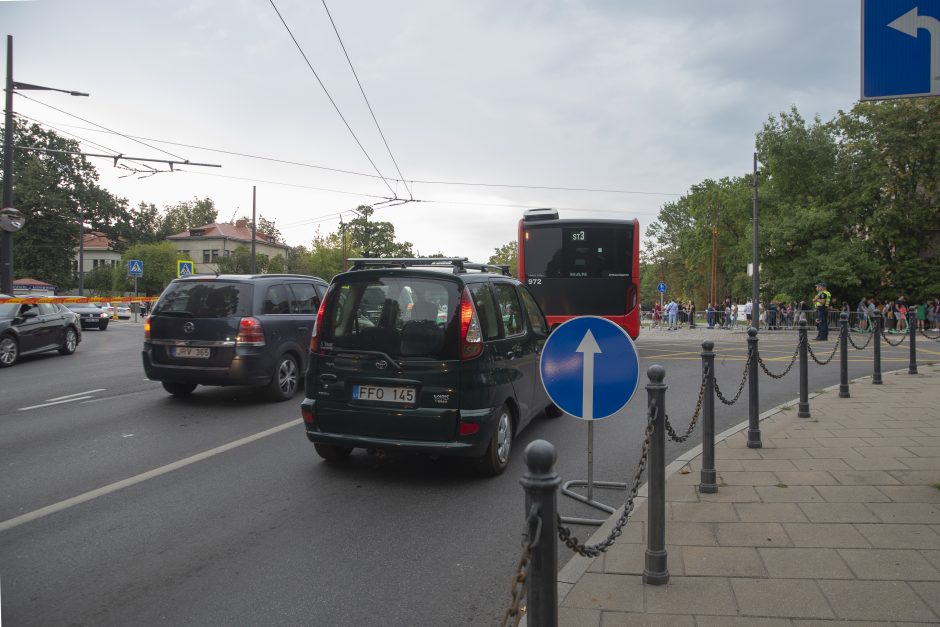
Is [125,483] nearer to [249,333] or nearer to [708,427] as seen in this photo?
[249,333]

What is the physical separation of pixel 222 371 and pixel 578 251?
9128mm

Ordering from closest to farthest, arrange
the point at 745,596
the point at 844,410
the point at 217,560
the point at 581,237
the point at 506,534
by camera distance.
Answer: the point at 745,596, the point at 217,560, the point at 506,534, the point at 844,410, the point at 581,237

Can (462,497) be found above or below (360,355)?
A: below

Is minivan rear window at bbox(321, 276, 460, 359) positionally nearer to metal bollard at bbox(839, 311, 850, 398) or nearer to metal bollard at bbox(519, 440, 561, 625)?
metal bollard at bbox(519, 440, 561, 625)

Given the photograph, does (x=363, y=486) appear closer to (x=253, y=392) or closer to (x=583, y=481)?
(x=583, y=481)

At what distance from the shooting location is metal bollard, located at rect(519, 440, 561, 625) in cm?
228

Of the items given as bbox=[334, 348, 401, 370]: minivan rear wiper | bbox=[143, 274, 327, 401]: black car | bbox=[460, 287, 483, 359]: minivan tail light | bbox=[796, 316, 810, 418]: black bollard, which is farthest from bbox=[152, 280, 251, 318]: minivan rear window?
bbox=[796, 316, 810, 418]: black bollard

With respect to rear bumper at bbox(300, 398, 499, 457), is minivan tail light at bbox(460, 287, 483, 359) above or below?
above

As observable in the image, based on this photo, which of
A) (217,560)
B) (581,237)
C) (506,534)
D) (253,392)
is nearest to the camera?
(217,560)

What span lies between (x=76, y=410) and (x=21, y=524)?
4.61m

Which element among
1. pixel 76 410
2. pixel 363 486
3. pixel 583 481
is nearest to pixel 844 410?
pixel 583 481

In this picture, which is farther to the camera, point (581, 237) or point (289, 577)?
point (581, 237)

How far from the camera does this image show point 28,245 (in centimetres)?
5600

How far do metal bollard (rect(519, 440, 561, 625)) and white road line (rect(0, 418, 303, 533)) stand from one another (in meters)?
3.75
